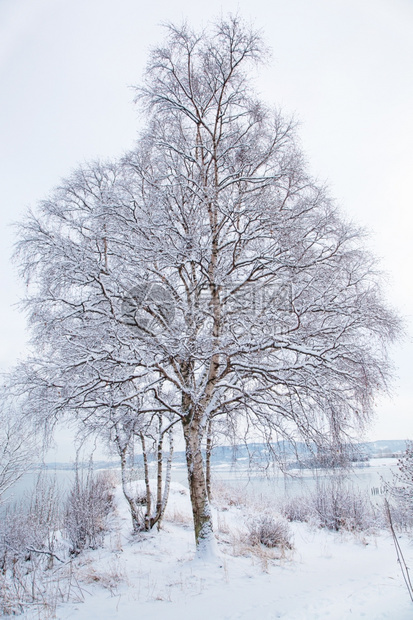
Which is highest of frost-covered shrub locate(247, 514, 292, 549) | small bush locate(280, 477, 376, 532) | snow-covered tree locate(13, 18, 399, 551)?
snow-covered tree locate(13, 18, 399, 551)

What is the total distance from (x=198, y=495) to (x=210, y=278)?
3900mm

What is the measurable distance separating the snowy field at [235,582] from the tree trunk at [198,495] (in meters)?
0.29

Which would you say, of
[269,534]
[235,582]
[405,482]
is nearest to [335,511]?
[405,482]

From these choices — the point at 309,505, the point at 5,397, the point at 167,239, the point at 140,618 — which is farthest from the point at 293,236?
the point at 309,505

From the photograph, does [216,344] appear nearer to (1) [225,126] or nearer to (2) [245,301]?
(2) [245,301]

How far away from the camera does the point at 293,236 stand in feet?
20.2

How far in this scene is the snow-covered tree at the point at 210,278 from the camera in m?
5.12

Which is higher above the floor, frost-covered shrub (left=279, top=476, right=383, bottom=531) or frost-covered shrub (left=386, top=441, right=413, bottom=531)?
frost-covered shrub (left=386, top=441, right=413, bottom=531)

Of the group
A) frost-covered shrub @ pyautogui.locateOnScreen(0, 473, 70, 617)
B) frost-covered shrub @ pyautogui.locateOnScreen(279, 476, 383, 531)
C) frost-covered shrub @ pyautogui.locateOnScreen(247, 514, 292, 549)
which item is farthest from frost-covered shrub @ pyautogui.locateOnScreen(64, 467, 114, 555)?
frost-covered shrub @ pyautogui.locateOnScreen(279, 476, 383, 531)

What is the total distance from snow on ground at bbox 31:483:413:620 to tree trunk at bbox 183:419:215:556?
11.9 inches

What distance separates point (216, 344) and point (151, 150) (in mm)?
4544

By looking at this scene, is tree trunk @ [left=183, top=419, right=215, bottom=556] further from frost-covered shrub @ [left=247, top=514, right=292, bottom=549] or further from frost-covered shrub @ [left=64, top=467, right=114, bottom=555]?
frost-covered shrub @ [left=64, top=467, right=114, bottom=555]

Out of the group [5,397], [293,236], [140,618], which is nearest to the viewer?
[140,618]

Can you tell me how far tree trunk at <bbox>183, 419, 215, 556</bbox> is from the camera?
5.68 metres
